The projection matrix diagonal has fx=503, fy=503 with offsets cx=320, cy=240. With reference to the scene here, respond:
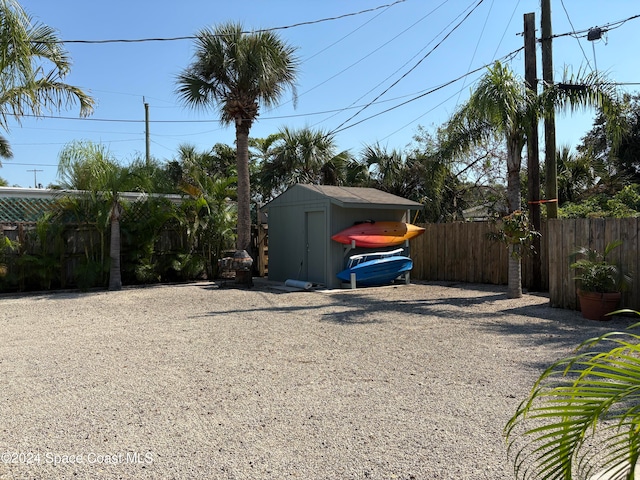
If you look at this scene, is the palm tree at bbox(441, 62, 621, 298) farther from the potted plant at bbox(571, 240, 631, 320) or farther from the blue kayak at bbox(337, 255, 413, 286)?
the blue kayak at bbox(337, 255, 413, 286)

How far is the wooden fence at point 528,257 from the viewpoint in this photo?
27.6ft

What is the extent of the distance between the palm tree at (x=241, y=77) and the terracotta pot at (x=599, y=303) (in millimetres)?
8532

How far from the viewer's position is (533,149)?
11.5 m

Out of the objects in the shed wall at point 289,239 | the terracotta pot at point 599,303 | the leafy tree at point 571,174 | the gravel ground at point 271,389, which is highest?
the leafy tree at point 571,174

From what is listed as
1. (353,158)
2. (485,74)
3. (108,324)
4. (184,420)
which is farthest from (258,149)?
(184,420)

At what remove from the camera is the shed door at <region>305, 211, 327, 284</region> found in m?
13.3

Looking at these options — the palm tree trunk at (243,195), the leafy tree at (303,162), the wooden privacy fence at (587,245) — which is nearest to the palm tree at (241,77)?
the palm tree trunk at (243,195)

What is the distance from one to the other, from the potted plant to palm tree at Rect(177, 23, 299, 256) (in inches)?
333

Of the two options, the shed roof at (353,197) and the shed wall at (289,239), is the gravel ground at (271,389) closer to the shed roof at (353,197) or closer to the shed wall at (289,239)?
the shed roof at (353,197)

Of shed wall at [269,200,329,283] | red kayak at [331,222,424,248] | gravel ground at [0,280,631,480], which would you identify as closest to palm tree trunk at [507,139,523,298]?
gravel ground at [0,280,631,480]

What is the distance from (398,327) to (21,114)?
6893mm

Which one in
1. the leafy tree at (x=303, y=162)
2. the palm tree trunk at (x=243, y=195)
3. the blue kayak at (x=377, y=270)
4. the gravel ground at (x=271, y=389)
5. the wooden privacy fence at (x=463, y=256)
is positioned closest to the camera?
the gravel ground at (x=271, y=389)

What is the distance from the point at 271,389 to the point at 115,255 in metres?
9.61

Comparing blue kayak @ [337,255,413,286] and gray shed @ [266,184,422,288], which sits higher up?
gray shed @ [266,184,422,288]
